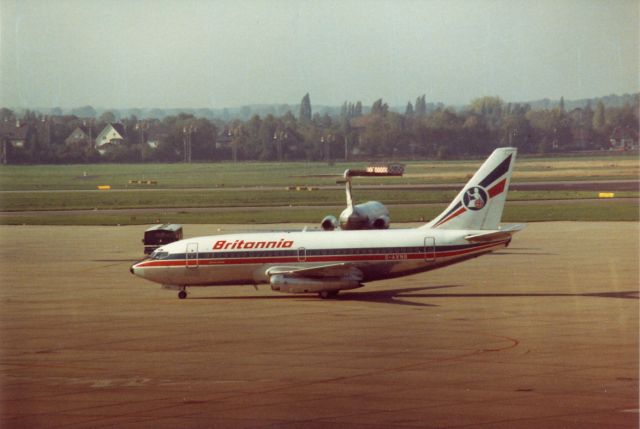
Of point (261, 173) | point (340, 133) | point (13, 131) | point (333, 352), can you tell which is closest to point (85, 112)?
point (13, 131)

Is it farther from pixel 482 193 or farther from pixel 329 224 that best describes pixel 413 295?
pixel 329 224

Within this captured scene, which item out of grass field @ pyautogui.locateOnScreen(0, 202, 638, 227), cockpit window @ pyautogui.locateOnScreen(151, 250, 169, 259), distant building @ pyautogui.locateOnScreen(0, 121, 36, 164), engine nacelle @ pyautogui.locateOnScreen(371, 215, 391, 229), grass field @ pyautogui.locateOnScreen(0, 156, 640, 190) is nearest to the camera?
cockpit window @ pyautogui.locateOnScreen(151, 250, 169, 259)

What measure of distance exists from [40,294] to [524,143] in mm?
95670

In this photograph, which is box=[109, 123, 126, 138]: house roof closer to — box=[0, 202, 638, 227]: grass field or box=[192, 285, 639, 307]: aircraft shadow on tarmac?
box=[0, 202, 638, 227]: grass field

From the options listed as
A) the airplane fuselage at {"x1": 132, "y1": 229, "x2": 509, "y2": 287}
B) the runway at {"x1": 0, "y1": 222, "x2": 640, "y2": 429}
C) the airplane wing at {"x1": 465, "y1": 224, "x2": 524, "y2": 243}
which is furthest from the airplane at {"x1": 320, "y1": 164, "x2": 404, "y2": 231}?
the airplane wing at {"x1": 465, "y1": 224, "x2": 524, "y2": 243}

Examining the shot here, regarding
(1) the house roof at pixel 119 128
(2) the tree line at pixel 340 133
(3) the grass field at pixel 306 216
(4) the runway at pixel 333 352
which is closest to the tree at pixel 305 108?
(2) the tree line at pixel 340 133

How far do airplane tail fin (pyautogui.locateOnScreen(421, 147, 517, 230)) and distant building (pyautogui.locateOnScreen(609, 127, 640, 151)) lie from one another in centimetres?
10312

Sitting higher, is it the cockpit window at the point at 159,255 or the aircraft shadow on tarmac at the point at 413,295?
the cockpit window at the point at 159,255

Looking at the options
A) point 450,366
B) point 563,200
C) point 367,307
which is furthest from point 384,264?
point 563,200

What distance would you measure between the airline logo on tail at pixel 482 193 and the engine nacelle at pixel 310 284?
5.19 m

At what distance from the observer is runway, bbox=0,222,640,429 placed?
25422mm

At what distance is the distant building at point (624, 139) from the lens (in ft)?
479

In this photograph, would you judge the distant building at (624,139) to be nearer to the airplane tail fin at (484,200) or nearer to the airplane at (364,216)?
the airplane at (364,216)

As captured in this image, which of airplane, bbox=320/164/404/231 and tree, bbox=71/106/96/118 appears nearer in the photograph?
airplane, bbox=320/164/404/231
